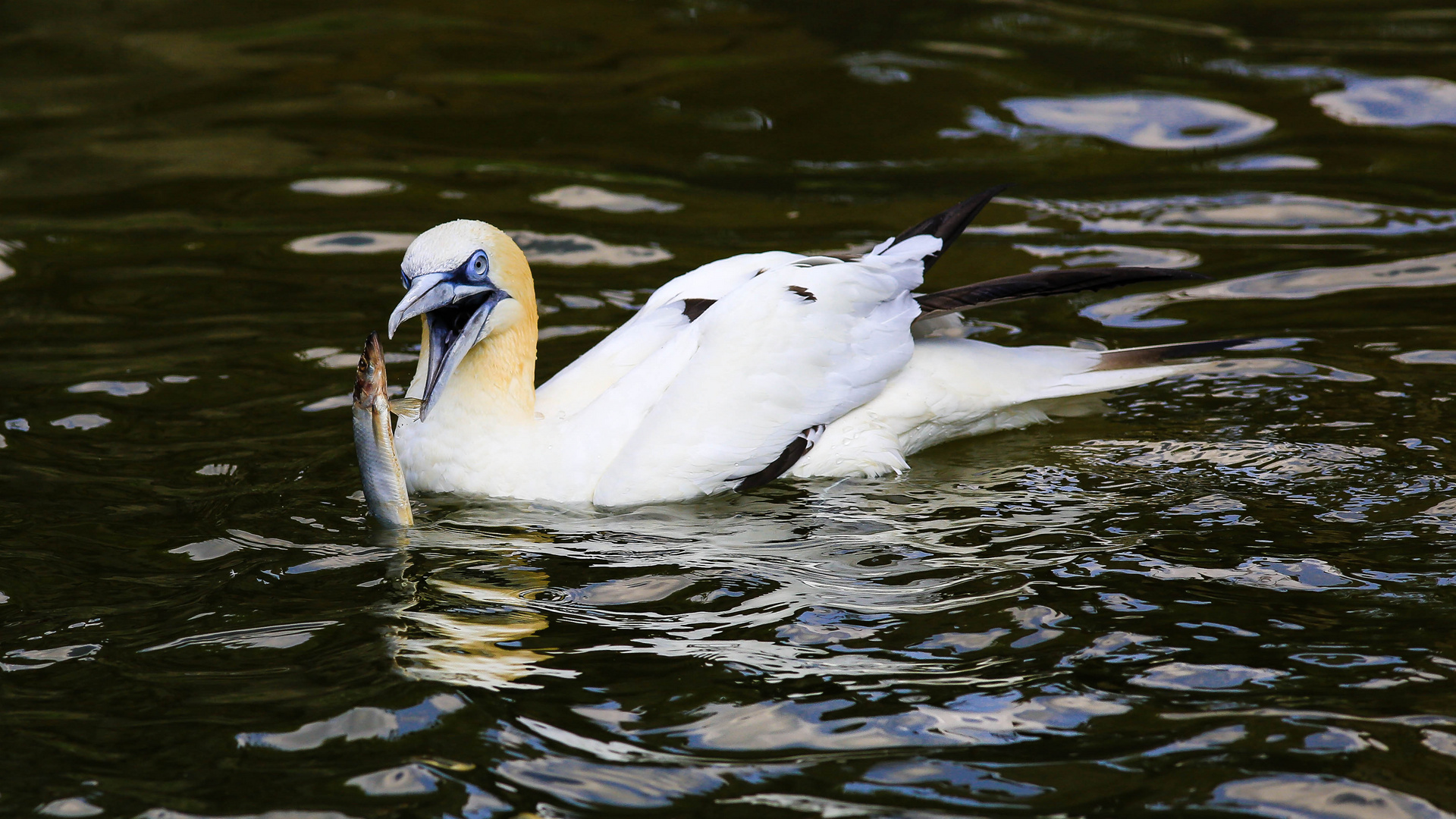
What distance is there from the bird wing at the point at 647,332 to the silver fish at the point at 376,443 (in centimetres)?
106

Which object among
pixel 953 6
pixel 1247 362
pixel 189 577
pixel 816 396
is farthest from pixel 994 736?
pixel 953 6

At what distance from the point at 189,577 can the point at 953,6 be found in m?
9.89

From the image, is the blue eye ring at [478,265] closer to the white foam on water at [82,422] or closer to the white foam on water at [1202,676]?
the white foam on water at [82,422]

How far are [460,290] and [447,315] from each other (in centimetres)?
29

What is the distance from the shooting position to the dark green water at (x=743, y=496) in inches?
157

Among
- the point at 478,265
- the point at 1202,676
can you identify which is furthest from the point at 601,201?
the point at 1202,676

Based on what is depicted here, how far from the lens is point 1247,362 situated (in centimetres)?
745

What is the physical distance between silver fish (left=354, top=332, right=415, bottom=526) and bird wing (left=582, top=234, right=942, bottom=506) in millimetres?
906

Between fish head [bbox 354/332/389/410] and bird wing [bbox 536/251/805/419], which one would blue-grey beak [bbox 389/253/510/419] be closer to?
fish head [bbox 354/332/389/410]

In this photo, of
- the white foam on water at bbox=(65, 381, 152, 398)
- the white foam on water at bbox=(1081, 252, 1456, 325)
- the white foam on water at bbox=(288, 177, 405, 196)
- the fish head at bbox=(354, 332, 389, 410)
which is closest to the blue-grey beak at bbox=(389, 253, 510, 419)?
the fish head at bbox=(354, 332, 389, 410)

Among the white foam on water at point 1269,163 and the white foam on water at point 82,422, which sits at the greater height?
the white foam on water at point 1269,163

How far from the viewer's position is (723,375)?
621cm

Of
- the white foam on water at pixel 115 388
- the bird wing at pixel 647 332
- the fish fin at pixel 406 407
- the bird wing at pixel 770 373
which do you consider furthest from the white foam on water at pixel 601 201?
the fish fin at pixel 406 407

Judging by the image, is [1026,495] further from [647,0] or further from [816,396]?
[647,0]
